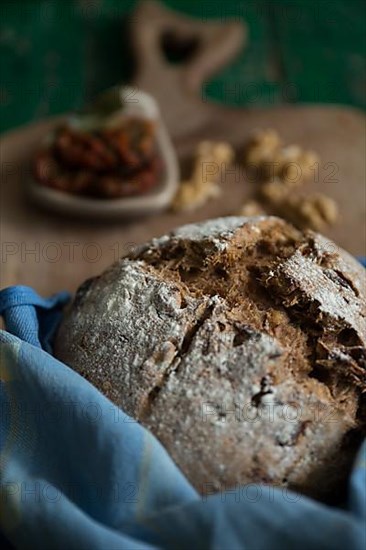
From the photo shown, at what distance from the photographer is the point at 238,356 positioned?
3.39ft

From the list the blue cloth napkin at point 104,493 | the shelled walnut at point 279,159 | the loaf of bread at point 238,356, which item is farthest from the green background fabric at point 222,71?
the blue cloth napkin at point 104,493

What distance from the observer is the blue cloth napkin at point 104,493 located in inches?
35.7

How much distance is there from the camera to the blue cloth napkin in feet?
→ 2.97

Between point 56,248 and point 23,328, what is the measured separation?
590 millimetres

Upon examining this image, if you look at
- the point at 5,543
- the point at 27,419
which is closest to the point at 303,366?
the point at 27,419

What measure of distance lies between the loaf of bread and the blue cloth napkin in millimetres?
60

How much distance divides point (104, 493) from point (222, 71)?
179cm

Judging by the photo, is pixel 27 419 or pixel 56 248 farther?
pixel 56 248

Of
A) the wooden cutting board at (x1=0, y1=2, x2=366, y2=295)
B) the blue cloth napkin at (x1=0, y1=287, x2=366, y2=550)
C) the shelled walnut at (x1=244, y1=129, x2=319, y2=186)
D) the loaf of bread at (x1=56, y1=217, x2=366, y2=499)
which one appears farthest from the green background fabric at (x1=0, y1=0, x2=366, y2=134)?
the blue cloth napkin at (x1=0, y1=287, x2=366, y2=550)

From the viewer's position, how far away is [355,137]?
78.7 inches

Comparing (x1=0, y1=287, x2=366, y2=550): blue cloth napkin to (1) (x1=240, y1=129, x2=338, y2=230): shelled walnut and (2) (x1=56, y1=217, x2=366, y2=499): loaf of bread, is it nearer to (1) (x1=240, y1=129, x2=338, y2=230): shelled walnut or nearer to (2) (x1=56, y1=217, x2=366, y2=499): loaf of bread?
(2) (x1=56, y1=217, x2=366, y2=499): loaf of bread

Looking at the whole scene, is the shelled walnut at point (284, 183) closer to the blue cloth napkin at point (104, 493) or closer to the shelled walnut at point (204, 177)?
the shelled walnut at point (204, 177)

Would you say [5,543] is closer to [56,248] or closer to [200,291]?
[200,291]

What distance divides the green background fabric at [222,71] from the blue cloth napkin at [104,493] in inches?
59.8
